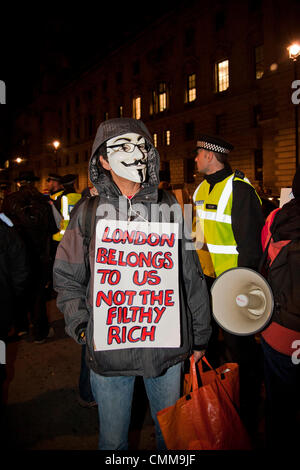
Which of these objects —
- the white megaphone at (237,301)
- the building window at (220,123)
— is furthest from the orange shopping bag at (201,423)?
the building window at (220,123)

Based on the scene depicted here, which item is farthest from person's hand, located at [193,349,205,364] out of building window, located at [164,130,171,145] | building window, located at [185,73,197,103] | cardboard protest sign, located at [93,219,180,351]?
building window, located at [164,130,171,145]

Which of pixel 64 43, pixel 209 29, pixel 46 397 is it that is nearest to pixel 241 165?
pixel 209 29

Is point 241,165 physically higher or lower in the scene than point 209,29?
lower

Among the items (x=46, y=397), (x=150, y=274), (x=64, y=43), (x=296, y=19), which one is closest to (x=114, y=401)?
(x=150, y=274)

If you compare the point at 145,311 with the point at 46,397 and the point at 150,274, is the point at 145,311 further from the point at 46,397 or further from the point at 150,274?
the point at 46,397

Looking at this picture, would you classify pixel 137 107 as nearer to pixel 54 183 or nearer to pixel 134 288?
pixel 54 183

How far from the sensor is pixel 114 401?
1856mm

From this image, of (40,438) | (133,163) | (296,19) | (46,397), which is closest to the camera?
(133,163)

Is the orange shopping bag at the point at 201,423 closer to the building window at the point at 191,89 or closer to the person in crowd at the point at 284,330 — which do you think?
the person in crowd at the point at 284,330

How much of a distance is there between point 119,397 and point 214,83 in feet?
99.4
